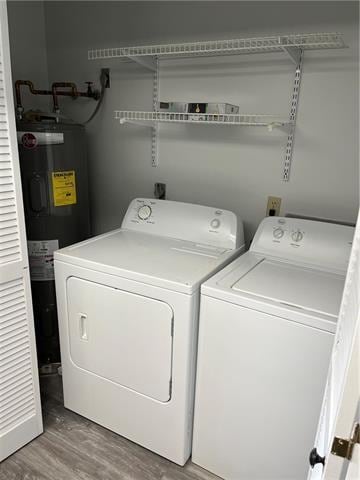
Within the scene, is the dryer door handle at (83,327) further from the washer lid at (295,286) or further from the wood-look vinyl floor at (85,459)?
the washer lid at (295,286)

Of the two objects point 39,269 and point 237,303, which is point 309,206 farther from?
point 39,269

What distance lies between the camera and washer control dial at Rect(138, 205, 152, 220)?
217 centimetres

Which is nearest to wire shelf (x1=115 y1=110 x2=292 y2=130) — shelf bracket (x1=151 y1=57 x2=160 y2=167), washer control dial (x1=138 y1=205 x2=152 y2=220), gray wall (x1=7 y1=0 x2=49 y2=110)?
shelf bracket (x1=151 y1=57 x2=160 y2=167)

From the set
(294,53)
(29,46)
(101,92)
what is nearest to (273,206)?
(294,53)

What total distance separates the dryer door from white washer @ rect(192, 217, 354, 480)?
0.17m

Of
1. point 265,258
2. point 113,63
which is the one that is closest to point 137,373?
point 265,258

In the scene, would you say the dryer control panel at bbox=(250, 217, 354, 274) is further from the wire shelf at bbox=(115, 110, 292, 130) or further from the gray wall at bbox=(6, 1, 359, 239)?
the wire shelf at bbox=(115, 110, 292, 130)

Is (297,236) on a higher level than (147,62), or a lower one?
lower

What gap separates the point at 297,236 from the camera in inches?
71.2

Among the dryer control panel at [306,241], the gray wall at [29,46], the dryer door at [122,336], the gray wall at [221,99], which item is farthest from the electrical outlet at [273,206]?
the gray wall at [29,46]

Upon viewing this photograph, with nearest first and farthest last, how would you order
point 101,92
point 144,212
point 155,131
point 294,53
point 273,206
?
point 294,53 → point 273,206 → point 144,212 → point 155,131 → point 101,92

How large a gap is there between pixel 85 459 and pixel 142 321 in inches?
30.8

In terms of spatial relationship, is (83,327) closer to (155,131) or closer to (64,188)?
(64,188)

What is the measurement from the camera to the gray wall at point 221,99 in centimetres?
178
